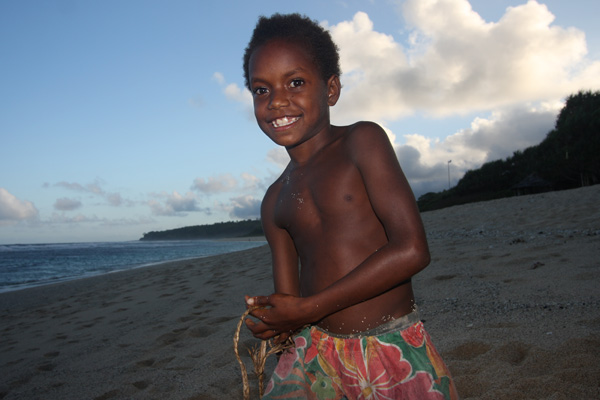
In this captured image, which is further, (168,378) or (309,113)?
(168,378)

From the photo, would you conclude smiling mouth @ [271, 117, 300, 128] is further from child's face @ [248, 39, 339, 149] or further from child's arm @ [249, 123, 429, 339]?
child's arm @ [249, 123, 429, 339]

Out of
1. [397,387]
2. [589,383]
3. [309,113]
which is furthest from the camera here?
[589,383]

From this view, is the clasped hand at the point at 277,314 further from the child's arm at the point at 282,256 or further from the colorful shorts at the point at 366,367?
the child's arm at the point at 282,256

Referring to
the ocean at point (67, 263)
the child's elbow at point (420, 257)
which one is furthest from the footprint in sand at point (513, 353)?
the ocean at point (67, 263)

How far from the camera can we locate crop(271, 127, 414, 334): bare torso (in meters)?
1.26

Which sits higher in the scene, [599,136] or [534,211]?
[599,136]

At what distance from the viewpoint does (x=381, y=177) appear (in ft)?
3.91

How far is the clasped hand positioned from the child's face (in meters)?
0.57

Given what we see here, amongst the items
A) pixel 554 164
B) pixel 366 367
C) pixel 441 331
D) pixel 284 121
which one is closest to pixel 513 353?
pixel 441 331

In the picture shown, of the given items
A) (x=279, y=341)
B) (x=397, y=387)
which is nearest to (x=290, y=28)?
(x=279, y=341)

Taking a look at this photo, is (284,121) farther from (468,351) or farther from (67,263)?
(67,263)

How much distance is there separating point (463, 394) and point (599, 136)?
85.5ft

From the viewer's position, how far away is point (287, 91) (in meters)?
1.40

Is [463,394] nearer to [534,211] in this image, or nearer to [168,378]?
[168,378]
